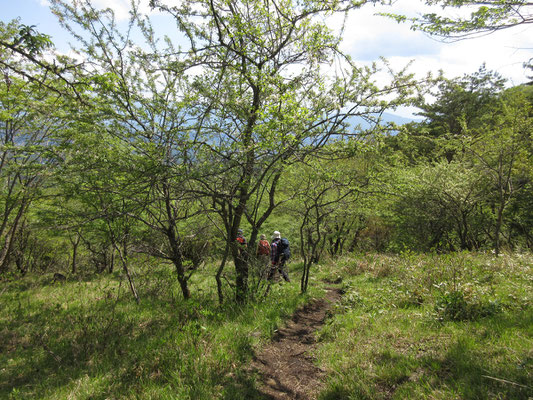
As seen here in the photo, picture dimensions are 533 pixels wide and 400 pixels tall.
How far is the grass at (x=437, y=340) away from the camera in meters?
2.59

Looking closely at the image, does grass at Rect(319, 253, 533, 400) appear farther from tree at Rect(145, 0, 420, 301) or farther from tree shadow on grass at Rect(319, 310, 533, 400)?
tree at Rect(145, 0, 420, 301)

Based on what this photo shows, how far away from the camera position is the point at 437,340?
11.2ft

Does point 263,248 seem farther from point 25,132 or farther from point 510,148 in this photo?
point 510,148

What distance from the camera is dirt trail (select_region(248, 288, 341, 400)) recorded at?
336cm

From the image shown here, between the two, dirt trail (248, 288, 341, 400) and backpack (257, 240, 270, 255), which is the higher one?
backpack (257, 240, 270, 255)

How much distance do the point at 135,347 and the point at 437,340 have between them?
474cm

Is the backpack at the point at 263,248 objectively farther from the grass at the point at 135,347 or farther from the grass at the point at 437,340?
the grass at the point at 437,340

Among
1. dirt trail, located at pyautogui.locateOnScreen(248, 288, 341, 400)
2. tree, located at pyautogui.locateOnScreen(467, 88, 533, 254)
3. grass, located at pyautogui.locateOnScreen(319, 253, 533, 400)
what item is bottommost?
dirt trail, located at pyautogui.locateOnScreen(248, 288, 341, 400)

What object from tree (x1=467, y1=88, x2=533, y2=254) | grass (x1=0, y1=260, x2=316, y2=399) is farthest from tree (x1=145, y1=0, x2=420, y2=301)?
tree (x1=467, y1=88, x2=533, y2=254)

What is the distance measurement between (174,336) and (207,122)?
389 cm

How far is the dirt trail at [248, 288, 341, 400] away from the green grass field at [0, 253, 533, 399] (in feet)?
0.58

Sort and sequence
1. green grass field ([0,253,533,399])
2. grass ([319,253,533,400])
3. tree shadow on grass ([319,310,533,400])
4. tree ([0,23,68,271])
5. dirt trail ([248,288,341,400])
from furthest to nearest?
1. tree ([0,23,68,271])
2. dirt trail ([248,288,341,400])
3. green grass field ([0,253,533,399])
4. grass ([319,253,533,400])
5. tree shadow on grass ([319,310,533,400])

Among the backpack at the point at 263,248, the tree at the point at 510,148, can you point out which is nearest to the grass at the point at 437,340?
the backpack at the point at 263,248

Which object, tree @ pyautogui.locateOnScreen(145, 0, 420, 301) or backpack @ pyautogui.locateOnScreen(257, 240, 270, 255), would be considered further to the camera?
backpack @ pyautogui.locateOnScreen(257, 240, 270, 255)
